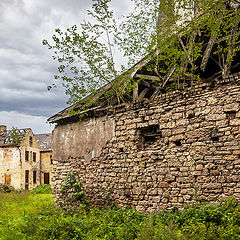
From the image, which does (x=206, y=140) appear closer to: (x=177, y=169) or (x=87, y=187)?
(x=177, y=169)

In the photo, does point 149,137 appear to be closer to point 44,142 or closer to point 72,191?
point 72,191

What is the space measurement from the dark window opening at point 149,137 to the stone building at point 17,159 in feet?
60.9

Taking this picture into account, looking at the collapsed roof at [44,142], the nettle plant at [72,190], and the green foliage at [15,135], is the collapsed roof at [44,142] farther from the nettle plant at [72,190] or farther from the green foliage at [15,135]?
the nettle plant at [72,190]

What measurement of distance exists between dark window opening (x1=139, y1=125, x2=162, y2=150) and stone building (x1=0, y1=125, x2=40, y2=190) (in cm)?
1856

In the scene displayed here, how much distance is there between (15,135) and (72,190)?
676 inches

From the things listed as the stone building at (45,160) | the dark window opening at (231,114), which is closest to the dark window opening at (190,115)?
the dark window opening at (231,114)

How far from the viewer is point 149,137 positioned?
25.5ft

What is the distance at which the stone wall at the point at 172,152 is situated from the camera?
598cm

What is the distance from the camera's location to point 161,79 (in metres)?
8.00

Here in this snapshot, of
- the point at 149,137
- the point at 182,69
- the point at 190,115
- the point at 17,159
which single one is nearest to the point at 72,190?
the point at 149,137

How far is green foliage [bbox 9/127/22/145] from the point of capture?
23.9 m

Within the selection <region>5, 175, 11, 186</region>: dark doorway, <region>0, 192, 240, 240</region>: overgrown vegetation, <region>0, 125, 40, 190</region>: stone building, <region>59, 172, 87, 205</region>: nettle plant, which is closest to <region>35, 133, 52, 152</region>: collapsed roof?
<region>0, 125, 40, 190</region>: stone building

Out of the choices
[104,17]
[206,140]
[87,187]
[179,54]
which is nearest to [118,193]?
[87,187]

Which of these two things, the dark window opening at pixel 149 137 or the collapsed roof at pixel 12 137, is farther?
the collapsed roof at pixel 12 137
